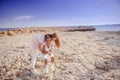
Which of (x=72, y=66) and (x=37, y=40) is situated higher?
(x=37, y=40)

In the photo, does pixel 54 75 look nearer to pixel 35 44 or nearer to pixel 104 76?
pixel 35 44

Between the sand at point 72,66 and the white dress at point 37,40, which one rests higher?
the white dress at point 37,40

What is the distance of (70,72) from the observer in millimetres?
4418

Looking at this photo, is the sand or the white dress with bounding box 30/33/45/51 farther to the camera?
the sand

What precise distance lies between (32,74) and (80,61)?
69.9 inches

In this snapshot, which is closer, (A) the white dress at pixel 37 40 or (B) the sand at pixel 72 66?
(A) the white dress at pixel 37 40

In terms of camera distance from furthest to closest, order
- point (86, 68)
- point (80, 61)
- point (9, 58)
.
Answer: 1. point (9, 58)
2. point (80, 61)
3. point (86, 68)

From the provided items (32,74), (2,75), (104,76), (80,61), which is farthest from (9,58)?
(104,76)

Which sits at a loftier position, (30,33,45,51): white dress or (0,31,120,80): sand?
(30,33,45,51): white dress

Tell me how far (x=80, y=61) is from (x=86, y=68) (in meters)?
0.62

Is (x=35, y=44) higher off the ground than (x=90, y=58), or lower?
higher

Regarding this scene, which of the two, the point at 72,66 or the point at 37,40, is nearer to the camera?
the point at 37,40

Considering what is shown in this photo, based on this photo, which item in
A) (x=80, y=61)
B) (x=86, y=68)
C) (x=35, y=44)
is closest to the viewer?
(x=35, y=44)

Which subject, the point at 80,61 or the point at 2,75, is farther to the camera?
the point at 80,61
